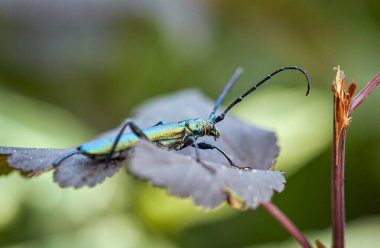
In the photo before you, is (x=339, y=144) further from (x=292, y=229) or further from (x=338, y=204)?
(x=292, y=229)

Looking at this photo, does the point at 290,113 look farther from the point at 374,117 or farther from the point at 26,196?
the point at 26,196

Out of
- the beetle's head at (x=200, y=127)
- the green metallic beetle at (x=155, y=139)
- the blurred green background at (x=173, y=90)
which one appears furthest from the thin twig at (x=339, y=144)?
the blurred green background at (x=173, y=90)

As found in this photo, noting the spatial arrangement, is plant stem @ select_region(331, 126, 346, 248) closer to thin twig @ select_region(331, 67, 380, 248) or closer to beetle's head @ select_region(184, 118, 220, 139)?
thin twig @ select_region(331, 67, 380, 248)

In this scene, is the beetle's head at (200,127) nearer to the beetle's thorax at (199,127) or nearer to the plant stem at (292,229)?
the beetle's thorax at (199,127)

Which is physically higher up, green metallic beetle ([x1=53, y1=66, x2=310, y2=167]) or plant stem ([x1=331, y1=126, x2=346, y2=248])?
green metallic beetle ([x1=53, y1=66, x2=310, y2=167])

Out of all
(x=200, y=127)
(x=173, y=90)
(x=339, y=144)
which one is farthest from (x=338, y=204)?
(x=173, y=90)

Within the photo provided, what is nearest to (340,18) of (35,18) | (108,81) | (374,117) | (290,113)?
(374,117)

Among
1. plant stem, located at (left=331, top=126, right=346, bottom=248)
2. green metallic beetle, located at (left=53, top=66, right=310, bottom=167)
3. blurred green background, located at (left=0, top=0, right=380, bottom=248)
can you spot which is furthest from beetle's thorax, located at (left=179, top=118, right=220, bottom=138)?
blurred green background, located at (left=0, top=0, right=380, bottom=248)

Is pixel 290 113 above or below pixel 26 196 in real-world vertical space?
above
